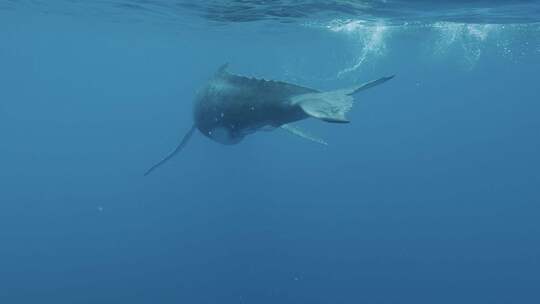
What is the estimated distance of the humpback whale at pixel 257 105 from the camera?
686cm

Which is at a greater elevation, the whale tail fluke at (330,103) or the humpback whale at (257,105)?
Result: the whale tail fluke at (330,103)

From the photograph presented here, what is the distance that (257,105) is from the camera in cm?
876

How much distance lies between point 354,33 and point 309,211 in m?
12.8

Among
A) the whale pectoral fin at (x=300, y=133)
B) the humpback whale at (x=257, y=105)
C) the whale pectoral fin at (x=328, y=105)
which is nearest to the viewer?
the whale pectoral fin at (x=328, y=105)

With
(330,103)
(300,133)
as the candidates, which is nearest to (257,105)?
(300,133)

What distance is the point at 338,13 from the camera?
79.0 ft

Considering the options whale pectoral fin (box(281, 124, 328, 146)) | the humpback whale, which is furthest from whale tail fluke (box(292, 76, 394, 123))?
whale pectoral fin (box(281, 124, 328, 146))

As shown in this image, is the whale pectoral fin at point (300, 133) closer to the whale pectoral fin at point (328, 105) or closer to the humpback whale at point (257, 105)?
the humpback whale at point (257, 105)

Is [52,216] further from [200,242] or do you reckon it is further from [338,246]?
[338,246]

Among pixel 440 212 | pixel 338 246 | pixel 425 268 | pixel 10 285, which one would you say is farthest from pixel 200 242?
pixel 440 212

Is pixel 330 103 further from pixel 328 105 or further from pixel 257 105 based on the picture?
pixel 257 105

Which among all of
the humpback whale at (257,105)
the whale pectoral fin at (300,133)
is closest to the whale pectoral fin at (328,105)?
the humpback whale at (257,105)

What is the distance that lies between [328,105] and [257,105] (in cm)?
225

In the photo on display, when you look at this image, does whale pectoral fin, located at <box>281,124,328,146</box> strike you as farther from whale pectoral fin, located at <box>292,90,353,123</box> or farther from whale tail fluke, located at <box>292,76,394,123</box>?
whale pectoral fin, located at <box>292,90,353,123</box>
